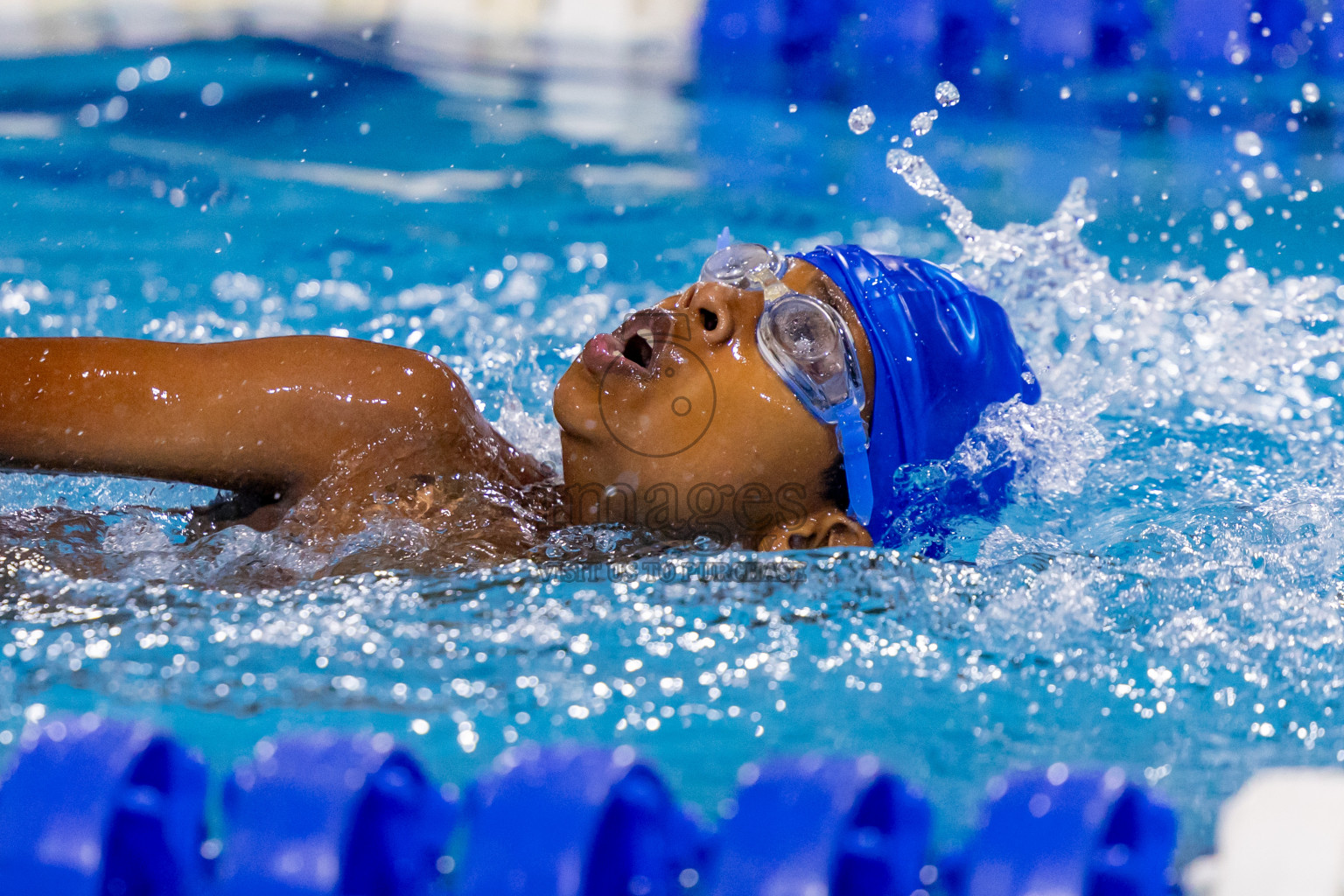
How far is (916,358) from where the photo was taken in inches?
76.1

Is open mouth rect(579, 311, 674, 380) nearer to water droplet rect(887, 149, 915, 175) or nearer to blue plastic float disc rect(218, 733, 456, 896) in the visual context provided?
blue plastic float disc rect(218, 733, 456, 896)

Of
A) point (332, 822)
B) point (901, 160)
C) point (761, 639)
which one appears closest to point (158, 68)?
point (901, 160)

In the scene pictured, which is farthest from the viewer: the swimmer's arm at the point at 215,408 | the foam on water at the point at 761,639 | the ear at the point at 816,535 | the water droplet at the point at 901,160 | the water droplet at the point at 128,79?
the water droplet at the point at 901,160

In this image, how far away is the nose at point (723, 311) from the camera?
1.81 meters

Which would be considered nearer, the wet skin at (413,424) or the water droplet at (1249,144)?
the wet skin at (413,424)

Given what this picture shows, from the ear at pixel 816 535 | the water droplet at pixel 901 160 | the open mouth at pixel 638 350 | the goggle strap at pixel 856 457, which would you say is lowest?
the ear at pixel 816 535

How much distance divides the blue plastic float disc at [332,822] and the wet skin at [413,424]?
55 centimetres

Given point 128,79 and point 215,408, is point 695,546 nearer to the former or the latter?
point 215,408

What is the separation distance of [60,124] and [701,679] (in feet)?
10.2

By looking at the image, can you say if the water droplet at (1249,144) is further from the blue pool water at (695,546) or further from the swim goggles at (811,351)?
the swim goggles at (811,351)

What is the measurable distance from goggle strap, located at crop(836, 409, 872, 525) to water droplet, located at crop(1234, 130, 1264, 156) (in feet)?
9.63

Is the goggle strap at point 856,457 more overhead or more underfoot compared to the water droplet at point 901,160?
more underfoot

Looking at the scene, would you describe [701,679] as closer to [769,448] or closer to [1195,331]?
[769,448]

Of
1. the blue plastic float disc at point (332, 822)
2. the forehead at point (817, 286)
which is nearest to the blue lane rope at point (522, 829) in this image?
the blue plastic float disc at point (332, 822)
